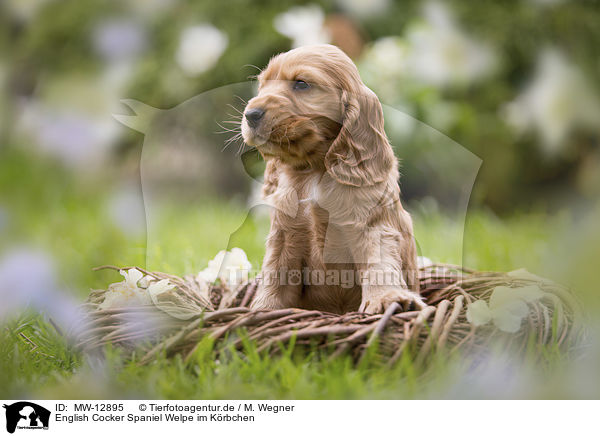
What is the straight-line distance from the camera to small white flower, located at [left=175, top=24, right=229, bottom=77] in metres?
2.60

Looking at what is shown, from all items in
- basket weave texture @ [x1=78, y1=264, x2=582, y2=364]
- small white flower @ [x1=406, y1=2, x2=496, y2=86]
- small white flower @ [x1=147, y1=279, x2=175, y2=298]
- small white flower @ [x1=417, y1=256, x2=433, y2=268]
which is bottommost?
basket weave texture @ [x1=78, y1=264, x2=582, y2=364]

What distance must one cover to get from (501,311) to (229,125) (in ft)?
3.16

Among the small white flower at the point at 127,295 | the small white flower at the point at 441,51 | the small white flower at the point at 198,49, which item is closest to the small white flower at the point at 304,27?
the small white flower at the point at 198,49

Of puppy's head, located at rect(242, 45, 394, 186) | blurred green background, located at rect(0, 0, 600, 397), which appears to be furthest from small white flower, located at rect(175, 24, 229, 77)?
puppy's head, located at rect(242, 45, 394, 186)

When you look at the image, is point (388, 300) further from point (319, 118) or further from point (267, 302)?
point (319, 118)

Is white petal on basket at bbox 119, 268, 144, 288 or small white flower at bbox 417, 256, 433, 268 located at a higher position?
small white flower at bbox 417, 256, 433, 268

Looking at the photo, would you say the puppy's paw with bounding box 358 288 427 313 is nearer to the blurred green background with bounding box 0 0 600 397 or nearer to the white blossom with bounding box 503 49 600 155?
the blurred green background with bounding box 0 0 600 397

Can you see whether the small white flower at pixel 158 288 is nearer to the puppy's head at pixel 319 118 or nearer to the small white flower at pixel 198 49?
the puppy's head at pixel 319 118

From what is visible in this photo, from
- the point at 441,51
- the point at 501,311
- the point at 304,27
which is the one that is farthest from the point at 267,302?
the point at 441,51

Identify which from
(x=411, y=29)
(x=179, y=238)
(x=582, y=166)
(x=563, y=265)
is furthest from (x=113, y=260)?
(x=582, y=166)

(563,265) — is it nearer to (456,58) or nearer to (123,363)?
(123,363)

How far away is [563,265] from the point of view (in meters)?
1.58

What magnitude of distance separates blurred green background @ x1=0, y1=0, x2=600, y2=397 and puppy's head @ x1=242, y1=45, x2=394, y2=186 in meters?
0.19

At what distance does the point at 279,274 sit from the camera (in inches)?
73.2
